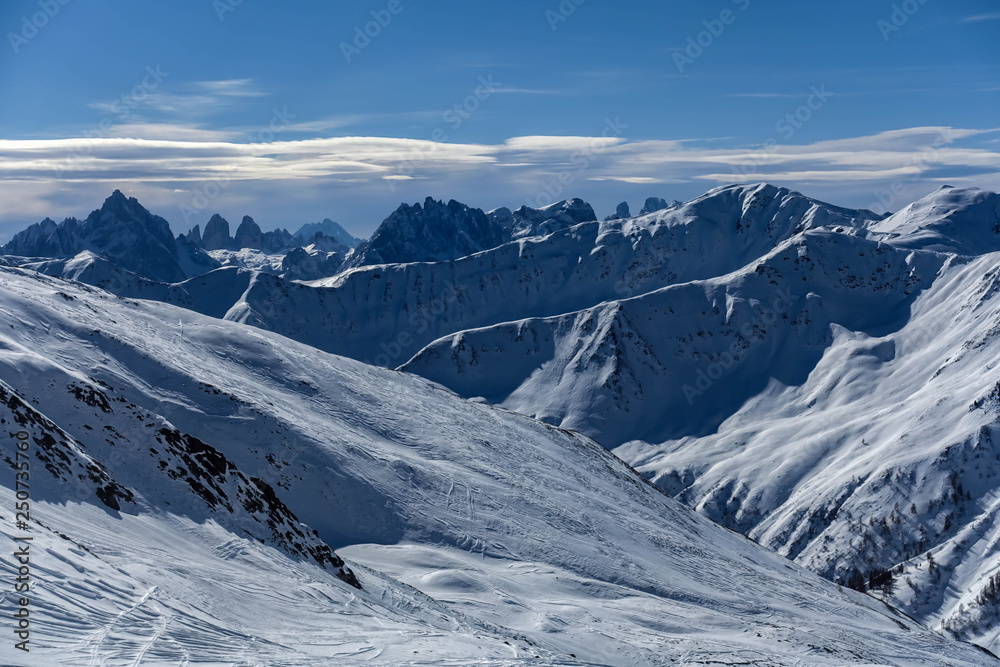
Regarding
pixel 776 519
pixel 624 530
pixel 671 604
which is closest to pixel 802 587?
pixel 624 530

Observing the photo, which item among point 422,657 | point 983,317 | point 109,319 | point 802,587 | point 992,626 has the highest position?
point 983,317

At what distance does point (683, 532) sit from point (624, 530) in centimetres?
1113

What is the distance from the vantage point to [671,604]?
5797 centimetres

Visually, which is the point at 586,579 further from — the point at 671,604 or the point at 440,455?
the point at 440,455

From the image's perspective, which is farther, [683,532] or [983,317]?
[983,317]

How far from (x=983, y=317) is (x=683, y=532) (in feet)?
520

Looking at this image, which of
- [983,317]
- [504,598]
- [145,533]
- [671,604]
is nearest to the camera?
[145,533]

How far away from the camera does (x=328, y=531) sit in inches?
2201

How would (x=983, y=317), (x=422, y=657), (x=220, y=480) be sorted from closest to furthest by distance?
1. (x=422, y=657)
2. (x=220, y=480)
3. (x=983, y=317)

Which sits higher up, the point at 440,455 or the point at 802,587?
the point at 440,455

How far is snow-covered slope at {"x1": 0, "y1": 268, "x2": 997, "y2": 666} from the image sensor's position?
1219 inches

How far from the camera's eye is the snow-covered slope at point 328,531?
102ft

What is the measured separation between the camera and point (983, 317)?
7761 inches

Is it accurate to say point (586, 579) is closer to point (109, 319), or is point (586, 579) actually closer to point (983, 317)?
point (109, 319)
